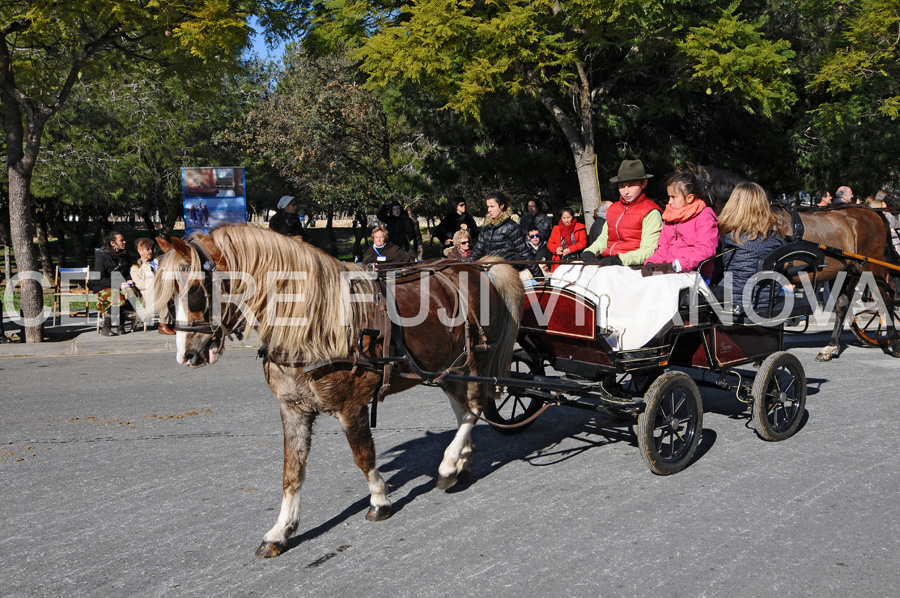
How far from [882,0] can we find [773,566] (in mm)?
12815

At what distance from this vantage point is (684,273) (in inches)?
217

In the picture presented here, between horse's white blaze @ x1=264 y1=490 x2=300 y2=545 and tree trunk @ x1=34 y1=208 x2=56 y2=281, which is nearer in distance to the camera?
horse's white blaze @ x1=264 y1=490 x2=300 y2=545

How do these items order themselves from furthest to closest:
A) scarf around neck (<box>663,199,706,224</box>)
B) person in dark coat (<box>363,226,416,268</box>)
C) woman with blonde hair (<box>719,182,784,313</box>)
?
person in dark coat (<box>363,226,416,268</box>) < woman with blonde hair (<box>719,182,784,313</box>) < scarf around neck (<box>663,199,706,224</box>)

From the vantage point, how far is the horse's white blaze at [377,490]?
4.43m

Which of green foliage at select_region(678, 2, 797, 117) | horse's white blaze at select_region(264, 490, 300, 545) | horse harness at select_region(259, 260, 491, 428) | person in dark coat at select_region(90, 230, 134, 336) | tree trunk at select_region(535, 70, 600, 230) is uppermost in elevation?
green foliage at select_region(678, 2, 797, 117)

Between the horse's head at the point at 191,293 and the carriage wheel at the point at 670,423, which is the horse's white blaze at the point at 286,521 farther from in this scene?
the carriage wheel at the point at 670,423

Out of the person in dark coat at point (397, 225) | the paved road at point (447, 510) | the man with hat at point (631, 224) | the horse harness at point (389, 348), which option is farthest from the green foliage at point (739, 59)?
the horse harness at point (389, 348)

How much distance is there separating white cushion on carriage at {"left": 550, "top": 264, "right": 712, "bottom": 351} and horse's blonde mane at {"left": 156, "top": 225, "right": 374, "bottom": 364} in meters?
2.05

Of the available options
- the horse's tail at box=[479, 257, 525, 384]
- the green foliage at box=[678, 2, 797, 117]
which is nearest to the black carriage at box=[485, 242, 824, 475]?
the horse's tail at box=[479, 257, 525, 384]

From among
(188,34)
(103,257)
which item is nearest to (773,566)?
(188,34)

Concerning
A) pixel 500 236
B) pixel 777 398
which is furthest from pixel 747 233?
pixel 500 236

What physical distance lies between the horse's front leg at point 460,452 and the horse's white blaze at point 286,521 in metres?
1.13

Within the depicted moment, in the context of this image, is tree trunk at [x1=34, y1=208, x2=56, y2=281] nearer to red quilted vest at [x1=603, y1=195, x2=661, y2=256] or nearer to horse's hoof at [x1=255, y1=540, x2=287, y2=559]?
red quilted vest at [x1=603, y1=195, x2=661, y2=256]

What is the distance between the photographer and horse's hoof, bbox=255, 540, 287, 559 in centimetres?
400
